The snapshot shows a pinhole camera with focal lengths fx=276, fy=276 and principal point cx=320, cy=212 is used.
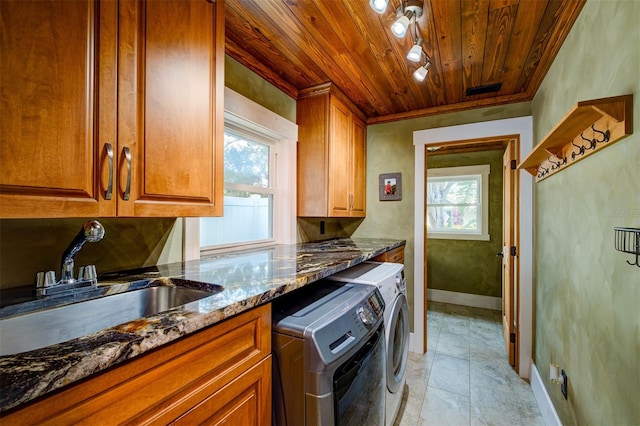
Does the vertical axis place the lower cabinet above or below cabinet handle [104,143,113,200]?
below

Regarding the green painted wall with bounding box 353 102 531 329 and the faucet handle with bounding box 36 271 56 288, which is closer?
the faucet handle with bounding box 36 271 56 288

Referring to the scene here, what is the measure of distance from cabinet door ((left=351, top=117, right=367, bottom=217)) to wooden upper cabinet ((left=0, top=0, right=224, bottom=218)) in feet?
5.44

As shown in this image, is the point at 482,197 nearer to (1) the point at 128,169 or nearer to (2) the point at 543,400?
(2) the point at 543,400

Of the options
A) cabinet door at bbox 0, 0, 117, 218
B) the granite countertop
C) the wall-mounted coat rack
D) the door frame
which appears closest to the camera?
the granite countertop

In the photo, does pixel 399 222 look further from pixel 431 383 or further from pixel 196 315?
pixel 196 315

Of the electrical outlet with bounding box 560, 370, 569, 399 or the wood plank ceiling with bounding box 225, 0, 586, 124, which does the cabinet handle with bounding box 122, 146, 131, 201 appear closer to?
the wood plank ceiling with bounding box 225, 0, 586, 124

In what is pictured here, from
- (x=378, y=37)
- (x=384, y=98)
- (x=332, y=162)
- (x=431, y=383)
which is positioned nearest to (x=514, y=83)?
(x=384, y=98)

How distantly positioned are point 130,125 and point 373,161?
7.88 feet

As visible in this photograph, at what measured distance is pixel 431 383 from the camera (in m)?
2.13

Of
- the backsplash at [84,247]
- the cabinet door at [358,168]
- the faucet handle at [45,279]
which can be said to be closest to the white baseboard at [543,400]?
the cabinet door at [358,168]

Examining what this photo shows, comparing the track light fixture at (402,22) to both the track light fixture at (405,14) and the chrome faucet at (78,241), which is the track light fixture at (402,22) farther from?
the chrome faucet at (78,241)

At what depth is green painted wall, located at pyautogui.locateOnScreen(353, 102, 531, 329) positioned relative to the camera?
2.72 m

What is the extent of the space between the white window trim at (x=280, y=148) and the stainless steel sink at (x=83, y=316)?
63 centimetres

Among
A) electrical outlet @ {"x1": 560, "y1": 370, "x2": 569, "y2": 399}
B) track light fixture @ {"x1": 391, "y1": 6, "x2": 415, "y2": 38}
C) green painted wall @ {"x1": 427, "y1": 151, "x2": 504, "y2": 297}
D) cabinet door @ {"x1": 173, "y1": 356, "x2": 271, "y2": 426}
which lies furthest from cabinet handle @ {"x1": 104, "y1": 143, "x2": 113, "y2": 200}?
green painted wall @ {"x1": 427, "y1": 151, "x2": 504, "y2": 297}
